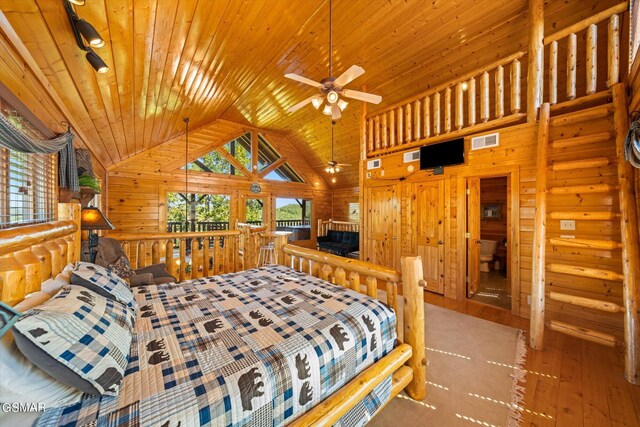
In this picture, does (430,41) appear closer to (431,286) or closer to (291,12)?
(291,12)

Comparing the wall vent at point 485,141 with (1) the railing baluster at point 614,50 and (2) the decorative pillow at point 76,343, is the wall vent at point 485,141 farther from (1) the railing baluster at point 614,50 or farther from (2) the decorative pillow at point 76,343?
(2) the decorative pillow at point 76,343

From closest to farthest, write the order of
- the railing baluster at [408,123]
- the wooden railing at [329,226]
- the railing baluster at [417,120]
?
the railing baluster at [417,120]
the railing baluster at [408,123]
the wooden railing at [329,226]

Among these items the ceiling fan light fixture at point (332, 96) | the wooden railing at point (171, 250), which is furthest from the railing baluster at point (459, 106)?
the wooden railing at point (171, 250)

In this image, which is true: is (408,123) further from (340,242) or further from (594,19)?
(340,242)

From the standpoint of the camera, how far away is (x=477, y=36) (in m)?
3.67

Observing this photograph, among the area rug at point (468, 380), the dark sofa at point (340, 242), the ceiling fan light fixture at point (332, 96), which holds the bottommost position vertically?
the area rug at point (468, 380)

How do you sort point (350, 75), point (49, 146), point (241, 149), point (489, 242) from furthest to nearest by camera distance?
point (241, 149), point (489, 242), point (350, 75), point (49, 146)

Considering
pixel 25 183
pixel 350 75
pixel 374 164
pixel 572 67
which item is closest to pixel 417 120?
pixel 374 164

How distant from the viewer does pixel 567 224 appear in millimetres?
2799

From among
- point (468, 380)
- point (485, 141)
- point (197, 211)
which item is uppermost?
point (485, 141)

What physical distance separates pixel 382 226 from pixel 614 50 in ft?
11.9

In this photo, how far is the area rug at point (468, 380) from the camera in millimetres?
1686

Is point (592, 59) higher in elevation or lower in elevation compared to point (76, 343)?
higher

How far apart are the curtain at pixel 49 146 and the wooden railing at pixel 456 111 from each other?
15.0ft
